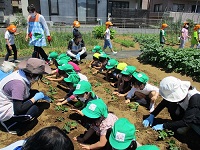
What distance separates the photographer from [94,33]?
11.9 metres

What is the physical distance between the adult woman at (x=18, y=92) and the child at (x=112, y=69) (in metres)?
2.16

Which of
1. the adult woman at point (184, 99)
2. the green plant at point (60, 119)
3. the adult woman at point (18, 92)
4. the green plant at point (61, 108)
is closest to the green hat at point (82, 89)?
the adult woman at point (18, 92)

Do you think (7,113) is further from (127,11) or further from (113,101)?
(127,11)

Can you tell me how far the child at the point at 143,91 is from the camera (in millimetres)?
3693

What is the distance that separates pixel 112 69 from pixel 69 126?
222 centimetres

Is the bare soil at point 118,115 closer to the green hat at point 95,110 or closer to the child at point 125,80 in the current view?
the child at point 125,80

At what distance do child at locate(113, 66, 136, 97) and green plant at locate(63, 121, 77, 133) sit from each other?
1.43 m

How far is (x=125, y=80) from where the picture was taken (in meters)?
4.29

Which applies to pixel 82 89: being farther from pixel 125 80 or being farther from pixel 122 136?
pixel 125 80

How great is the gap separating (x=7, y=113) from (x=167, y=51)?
17.2 feet

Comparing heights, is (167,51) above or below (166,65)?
above

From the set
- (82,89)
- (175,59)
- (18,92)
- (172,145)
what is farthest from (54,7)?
(172,145)

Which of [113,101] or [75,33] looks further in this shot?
[75,33]

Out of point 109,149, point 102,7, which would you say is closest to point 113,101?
point 109,149
